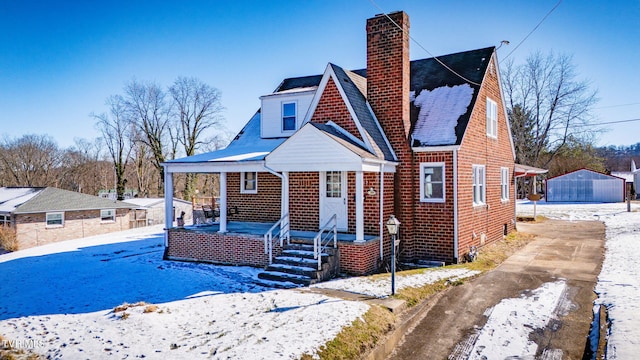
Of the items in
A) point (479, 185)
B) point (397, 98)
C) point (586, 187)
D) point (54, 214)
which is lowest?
point (54, 214)

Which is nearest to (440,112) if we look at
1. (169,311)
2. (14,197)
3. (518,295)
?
(518,295)

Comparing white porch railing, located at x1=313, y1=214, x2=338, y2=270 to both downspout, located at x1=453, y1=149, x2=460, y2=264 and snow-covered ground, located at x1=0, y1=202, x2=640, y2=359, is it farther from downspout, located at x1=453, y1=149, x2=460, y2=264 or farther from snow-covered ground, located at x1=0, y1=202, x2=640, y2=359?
downspout, located at x1=453, y1=149, x2=460, y2=264

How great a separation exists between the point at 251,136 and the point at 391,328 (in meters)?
11.5

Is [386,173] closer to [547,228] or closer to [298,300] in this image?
[298,300]

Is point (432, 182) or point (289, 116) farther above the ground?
point (289, 116)

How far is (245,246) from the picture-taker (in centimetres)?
1276

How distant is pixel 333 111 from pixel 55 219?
916 inches

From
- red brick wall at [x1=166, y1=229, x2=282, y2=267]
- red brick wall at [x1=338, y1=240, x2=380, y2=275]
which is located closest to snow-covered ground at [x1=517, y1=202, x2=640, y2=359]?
red brick wall at [x1=338, y1=240, x2=380, y2=275]

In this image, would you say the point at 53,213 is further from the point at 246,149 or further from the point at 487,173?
the point at 487,173

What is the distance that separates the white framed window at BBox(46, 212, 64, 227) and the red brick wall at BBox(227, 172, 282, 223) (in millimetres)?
17319

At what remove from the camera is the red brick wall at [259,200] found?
51.2ft

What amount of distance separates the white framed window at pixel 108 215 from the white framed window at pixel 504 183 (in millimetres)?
27453

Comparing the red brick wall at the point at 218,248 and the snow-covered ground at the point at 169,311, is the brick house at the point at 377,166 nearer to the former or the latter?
the red brick wall at the point at 218,248

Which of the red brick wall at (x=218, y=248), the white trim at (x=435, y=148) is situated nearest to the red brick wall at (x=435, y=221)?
the white trim at (x=435, y=148)
